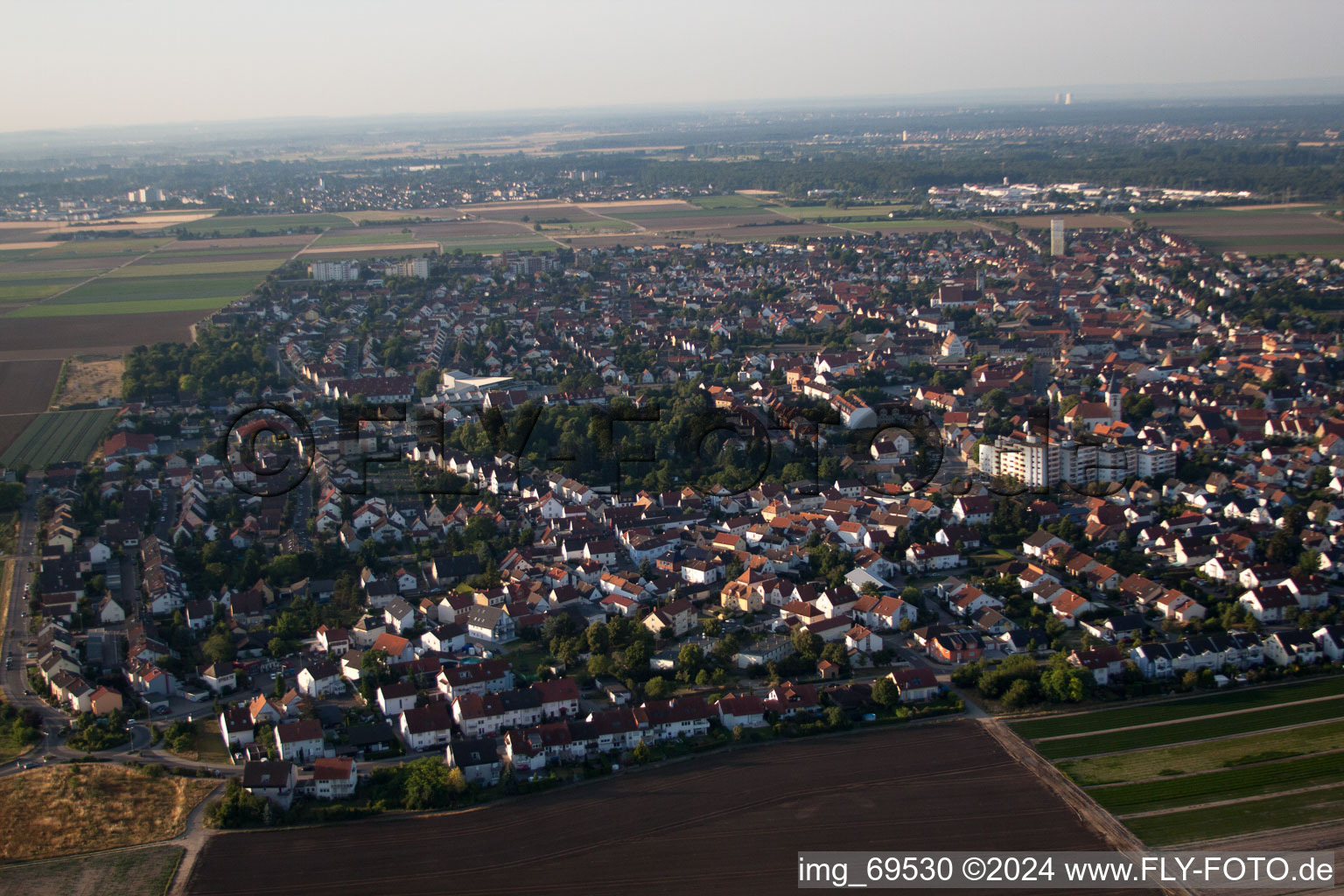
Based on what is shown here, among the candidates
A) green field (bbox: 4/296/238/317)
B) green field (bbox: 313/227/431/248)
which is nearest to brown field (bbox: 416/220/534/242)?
green field (bbox: 313/227/431/248)

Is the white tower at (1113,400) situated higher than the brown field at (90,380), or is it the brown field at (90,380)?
the brown field at (90,380)

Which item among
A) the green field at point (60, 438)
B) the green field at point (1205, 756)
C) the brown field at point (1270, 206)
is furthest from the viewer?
the brown field at point (1270, 206)

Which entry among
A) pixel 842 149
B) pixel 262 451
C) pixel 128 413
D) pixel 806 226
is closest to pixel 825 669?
pixel 262 451

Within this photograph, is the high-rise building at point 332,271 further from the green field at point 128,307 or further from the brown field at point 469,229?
the brown field at point 469,229

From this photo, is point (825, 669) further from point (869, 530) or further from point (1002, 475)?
point (1002, 475)

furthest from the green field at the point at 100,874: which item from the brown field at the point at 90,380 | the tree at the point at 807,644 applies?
the brown field at the point at 90,380

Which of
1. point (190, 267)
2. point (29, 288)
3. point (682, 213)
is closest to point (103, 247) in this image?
point (190, 267)

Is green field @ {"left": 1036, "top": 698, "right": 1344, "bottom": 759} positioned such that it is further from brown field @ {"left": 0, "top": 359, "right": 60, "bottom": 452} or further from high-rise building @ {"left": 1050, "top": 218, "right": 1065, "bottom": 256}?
high-rise building @ {"left": 1050, "top": 218, "right": 1065, "bottom": 256}
